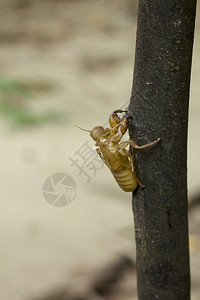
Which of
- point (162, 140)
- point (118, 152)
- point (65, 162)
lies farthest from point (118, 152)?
point (65, 162)

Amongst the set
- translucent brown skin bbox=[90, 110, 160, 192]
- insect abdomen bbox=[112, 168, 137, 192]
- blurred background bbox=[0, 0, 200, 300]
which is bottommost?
insect abdomen bbox=[112, 168, 137, 192]

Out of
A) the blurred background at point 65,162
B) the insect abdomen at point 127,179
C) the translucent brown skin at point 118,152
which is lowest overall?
the insect abdomen at point 127,179

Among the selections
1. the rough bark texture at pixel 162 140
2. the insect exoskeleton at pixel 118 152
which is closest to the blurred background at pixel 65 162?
the insect exoskeleton at pixel 118 152

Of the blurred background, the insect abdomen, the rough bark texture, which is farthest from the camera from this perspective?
the blurred background

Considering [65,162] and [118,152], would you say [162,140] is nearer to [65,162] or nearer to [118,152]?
[118,152]

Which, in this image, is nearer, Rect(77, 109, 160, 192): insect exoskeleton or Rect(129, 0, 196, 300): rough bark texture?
Rect(129, 0, 196, 300): rough bark texture

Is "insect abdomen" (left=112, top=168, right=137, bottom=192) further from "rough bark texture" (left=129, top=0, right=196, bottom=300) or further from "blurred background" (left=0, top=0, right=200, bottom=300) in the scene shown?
"blurred background" (left=0, top=0, right=200, bottom=300)

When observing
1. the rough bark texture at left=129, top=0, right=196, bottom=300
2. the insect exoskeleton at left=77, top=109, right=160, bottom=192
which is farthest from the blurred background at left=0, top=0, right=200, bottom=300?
the rough bark texture at left=129, top=0, right=196, bottom=300

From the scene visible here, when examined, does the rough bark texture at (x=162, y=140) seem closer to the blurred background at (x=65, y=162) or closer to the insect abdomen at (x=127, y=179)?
the insect abdomen at (x=127, y=179)
